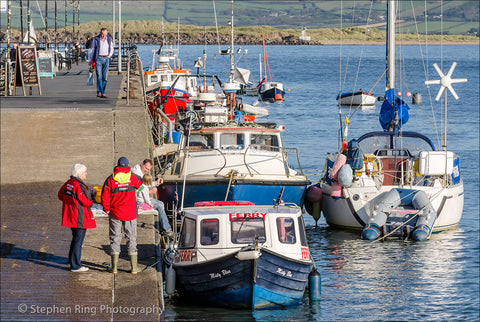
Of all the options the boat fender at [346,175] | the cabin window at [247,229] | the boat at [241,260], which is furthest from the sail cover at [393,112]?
the cabin window at [247,229]

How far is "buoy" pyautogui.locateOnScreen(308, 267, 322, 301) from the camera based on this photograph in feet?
55.4

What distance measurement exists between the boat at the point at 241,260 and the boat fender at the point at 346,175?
8213 millimetres

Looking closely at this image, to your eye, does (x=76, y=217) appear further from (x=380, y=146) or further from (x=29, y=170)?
(x=380, y=146)

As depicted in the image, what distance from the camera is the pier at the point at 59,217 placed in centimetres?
1212

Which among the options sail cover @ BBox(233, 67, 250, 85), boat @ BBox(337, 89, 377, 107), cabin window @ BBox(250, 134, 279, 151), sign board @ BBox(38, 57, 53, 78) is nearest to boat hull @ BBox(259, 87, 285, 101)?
sail cover @ BBox(233, 67, 250, 85)

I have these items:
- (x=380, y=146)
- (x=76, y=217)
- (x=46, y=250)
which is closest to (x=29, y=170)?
(x=46, y=250)

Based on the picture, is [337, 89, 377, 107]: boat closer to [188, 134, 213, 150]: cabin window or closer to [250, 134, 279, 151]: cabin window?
[250, 134, 279, 151]: cabin window

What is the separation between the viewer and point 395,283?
20.1 m

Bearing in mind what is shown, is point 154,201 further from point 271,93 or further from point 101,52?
point 271,93

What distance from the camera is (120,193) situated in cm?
1338

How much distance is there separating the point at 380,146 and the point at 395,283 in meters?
7.76

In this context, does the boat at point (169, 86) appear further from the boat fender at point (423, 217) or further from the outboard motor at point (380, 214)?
the boat fender at point (423, 217)

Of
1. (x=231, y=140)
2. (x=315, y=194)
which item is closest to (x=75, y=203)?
(x=231, y=140)

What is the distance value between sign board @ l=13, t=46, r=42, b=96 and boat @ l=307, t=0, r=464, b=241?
29.5ft
